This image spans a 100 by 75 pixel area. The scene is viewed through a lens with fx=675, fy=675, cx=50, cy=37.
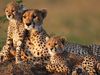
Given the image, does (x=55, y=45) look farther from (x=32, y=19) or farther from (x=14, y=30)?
(x=14, y=30)

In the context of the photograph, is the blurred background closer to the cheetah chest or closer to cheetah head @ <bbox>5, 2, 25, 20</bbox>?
the cheetah chest

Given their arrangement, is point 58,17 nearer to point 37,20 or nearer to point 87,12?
point 87,12

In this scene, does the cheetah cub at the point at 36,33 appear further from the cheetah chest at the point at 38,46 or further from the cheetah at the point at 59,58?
the cheetah at the point at 59,58

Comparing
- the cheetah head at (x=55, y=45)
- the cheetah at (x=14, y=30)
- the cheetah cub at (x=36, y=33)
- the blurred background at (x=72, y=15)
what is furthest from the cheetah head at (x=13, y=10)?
the blurred background at (x=72, y=15)

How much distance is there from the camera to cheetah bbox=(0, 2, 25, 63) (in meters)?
7.88

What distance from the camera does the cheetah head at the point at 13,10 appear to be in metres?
7.85

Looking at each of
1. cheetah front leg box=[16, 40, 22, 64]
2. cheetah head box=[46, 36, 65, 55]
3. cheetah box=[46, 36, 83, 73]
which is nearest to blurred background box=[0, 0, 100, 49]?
cheetah front leg box=[16, 40, 22, 64]

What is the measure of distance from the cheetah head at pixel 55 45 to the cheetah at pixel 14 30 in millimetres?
504

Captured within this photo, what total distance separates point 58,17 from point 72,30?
2411mm

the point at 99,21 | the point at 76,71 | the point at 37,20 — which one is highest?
the point at 99,21

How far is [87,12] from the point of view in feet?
63.0

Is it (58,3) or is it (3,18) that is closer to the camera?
(3,18)

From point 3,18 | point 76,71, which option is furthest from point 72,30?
point 76,71

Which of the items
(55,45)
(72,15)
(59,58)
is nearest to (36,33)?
(59,58)
